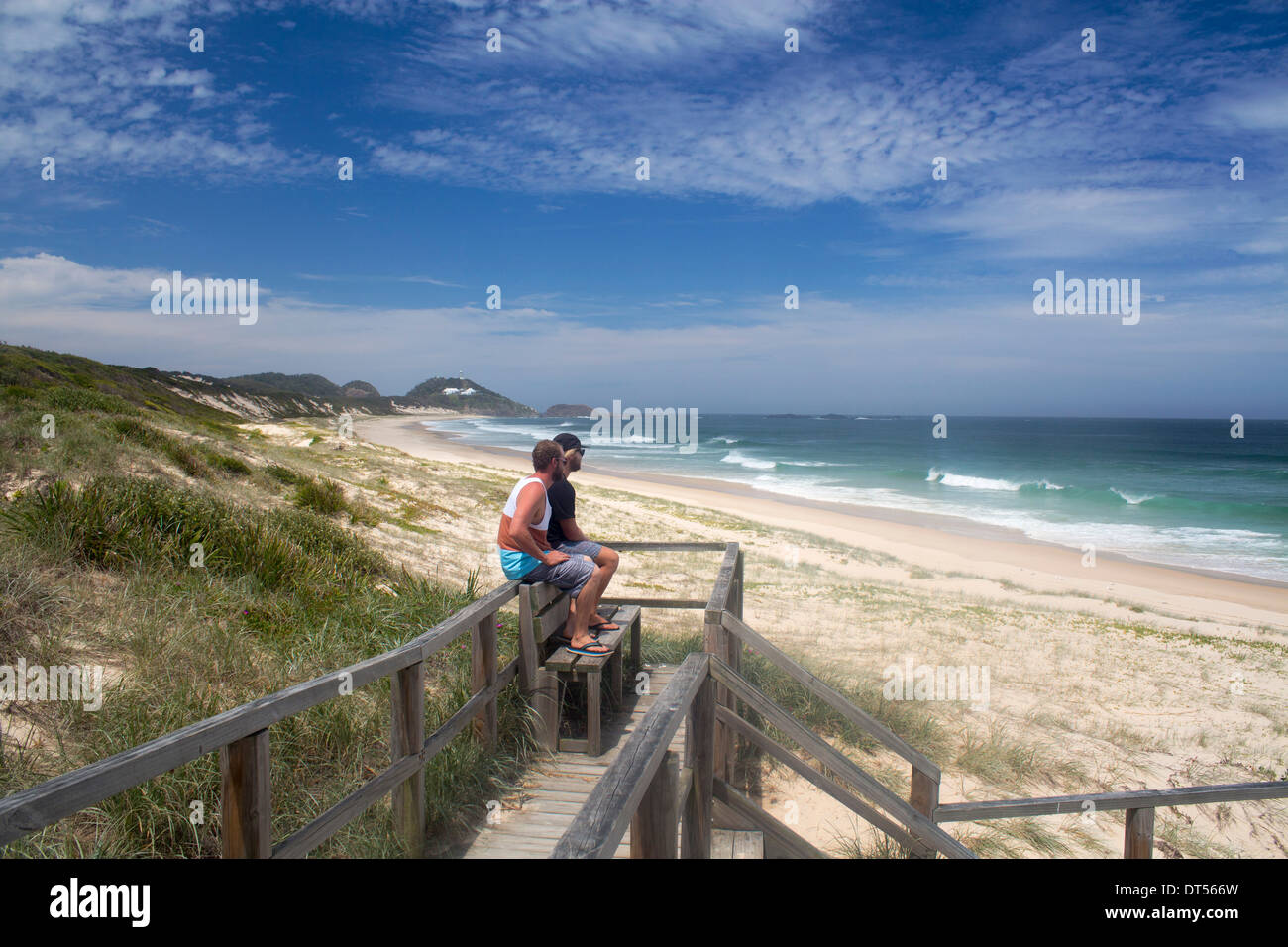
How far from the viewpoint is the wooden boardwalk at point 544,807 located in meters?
3.66

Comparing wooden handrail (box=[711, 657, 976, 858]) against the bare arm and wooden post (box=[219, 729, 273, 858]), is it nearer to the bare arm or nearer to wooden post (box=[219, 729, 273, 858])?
wooden post (box=[219, 729, 273, 858])

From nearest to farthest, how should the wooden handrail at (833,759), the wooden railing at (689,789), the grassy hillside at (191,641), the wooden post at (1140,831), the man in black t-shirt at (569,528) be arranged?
the wooden railing at (689,789)
the wooden handrail at (833,759)
the grassy hillside at (191,641)
the wooden post at (1140,831)
the man in black t-shirt at (569,528)

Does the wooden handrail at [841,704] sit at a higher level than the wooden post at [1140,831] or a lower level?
higher

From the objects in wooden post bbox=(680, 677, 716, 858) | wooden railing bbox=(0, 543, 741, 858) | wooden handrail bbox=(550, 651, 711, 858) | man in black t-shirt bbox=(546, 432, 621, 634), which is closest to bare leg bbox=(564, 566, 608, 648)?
man in black t-shirt bbox=(546, 432, 621, 634)

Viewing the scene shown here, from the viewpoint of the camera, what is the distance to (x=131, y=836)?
3154 millimetres

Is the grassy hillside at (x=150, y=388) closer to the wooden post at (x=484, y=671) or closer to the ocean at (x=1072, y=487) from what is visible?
the wooden post at (x=484, y=671)

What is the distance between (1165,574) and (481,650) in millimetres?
19959

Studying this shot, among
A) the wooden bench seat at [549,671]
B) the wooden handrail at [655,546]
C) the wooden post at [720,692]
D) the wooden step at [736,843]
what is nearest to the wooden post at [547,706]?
the wooden bench seat at [549,671]

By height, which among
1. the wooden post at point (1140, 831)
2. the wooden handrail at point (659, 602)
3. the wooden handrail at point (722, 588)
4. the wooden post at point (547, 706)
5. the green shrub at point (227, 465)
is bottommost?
the wooden post at point (1140, 831)

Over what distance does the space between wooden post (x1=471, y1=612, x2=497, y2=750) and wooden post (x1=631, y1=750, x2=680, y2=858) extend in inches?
105

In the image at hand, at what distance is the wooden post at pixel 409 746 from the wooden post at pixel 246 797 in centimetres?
93

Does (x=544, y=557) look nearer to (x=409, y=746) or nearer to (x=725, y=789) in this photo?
(x=409, y=746)

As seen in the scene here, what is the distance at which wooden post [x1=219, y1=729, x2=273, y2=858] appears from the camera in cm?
244
